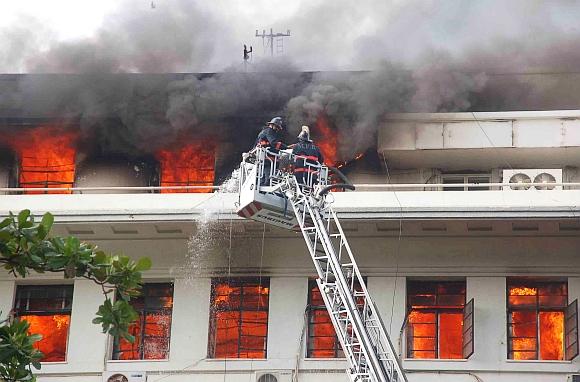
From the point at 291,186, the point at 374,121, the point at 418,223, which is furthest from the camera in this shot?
the point at 374,121

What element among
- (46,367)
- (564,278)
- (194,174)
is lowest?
(46,367)

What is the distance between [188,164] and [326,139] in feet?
8.28

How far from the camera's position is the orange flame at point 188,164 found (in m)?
23.1

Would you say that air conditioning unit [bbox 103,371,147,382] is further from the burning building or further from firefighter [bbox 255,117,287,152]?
firefighter [bbox 255,117,287,152]

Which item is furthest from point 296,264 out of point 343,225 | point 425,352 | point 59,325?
point 59,325

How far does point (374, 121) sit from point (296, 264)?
3.12 meters

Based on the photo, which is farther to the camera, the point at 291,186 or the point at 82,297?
the point at 82,297

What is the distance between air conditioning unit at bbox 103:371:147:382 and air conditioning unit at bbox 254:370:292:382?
71.3 inches

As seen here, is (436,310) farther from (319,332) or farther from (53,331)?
(53,331)

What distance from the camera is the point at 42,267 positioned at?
8.22 meters

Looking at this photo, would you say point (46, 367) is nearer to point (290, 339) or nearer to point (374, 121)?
point (290, 339)

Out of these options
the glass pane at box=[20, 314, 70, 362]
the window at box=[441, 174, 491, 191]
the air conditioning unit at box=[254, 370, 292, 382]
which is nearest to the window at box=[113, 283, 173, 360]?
the glass pane at box=[20, 314, 70, 362]

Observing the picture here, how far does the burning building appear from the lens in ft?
66.0

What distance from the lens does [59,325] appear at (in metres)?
21.3
